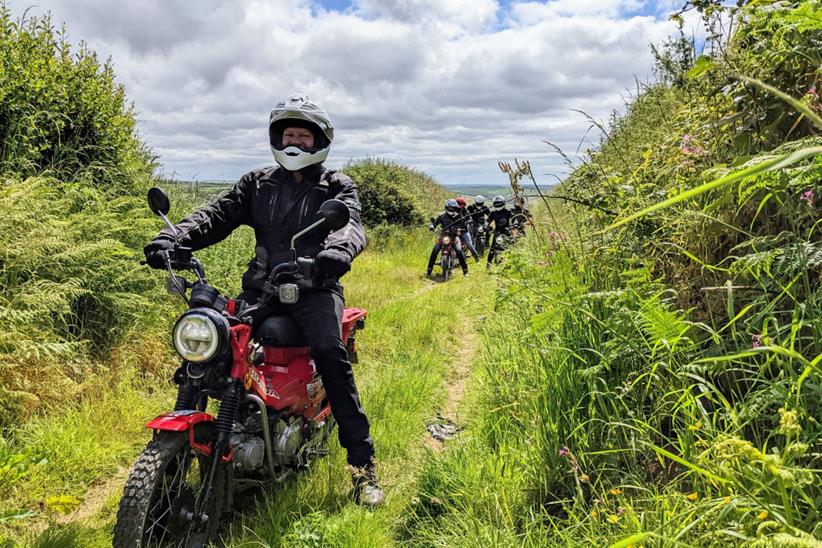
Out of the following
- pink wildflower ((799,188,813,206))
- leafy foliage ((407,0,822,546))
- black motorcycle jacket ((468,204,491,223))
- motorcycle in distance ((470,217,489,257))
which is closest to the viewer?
leafy foliage ((407,0,822,546))

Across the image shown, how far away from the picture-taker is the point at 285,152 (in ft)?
11.9

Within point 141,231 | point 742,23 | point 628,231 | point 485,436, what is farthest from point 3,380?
point 742,23

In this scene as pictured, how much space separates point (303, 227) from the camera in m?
3.62

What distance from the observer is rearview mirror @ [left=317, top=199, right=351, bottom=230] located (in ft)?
9.20

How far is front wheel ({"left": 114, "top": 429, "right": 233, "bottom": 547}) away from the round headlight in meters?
0.42

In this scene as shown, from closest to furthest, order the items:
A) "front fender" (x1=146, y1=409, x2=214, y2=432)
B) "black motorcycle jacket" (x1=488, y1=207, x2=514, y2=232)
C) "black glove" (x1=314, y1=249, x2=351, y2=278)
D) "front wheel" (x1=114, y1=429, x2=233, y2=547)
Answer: "front wheel" (x1=114, y1=429, x2=233, y2=547), "front fender" (x1=146, y1=409, x2=214, y2=432), "black glove" (x1=314, y1=249, x2=351, y2=278), "black motorcycle jacket" (x1=488, y1=207, x2=514, y2=232)

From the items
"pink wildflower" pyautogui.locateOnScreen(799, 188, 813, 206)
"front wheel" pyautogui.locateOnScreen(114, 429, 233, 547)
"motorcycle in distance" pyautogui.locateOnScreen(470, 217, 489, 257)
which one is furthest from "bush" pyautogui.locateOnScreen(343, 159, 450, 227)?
"pink wildflower" pyautogui.locateOnScreen(799, 188, 813, 206)

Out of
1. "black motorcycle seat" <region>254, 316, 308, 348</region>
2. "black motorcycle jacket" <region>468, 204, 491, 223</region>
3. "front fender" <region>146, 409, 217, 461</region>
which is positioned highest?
"black motorcycle jacket" <region>468, 204, 491, 223</region>

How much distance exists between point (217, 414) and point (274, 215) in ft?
4.52

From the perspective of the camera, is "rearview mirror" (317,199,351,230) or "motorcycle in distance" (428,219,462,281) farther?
"motorcycle in distance" (428,219,462,281)

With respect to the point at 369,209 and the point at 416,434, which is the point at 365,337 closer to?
the point at 416,434

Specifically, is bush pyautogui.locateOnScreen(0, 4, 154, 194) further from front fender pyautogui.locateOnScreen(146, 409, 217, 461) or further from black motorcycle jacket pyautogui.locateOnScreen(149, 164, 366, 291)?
front fender pyautogui.locateOnScreen(146, 409, 217, 461)

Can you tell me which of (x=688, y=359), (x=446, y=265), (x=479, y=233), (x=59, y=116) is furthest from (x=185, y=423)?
(x=479, y=233)

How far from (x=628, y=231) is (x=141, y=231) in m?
5.22
